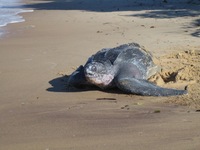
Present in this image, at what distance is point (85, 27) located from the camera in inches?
549

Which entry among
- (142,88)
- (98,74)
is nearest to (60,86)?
(98,74)

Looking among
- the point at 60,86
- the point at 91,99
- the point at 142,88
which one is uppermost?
the point at 142,88

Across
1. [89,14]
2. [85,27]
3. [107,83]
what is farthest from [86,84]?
[89,14]

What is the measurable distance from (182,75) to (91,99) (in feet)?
5.14

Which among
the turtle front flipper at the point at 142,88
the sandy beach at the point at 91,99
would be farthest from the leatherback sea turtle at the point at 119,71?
the sandy beach at the point at 91,99

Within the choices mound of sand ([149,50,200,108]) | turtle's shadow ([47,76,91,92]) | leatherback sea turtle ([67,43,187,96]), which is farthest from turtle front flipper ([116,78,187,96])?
turtle's shadow ([47,76,91,92])

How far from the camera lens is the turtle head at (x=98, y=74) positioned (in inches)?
250

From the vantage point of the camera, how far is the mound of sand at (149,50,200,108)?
18.3 ft

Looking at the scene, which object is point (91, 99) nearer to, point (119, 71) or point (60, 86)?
point (119, 71)

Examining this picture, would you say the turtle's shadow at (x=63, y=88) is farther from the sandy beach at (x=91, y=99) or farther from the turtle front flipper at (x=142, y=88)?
the turtle front flipper at (x=142, y=88)

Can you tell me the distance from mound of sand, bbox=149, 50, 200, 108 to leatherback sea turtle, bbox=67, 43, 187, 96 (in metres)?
0.25

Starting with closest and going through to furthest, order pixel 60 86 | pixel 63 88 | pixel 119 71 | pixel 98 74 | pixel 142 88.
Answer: pixel 142 88 → pixel 98 74 → pixel 119 71 → pixel 63 88 → pixel 60 86

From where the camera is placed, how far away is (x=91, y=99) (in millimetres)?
5961

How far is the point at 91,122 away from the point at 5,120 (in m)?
0.99
